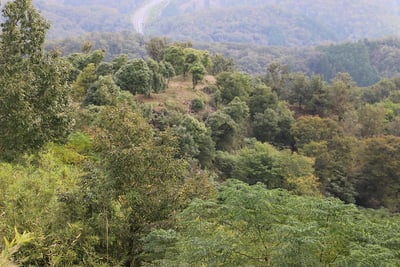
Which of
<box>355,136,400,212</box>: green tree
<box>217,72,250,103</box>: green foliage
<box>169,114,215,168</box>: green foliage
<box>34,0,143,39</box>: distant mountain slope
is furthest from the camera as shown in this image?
<box>34,0,143,39</box>: distant mountain slope

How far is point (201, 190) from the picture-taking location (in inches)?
329

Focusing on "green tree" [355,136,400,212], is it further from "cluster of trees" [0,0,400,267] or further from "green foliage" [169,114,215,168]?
"cluster of trees" [0,0,400,267]

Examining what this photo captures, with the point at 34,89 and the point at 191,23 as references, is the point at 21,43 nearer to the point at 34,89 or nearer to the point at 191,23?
the point at 34,89

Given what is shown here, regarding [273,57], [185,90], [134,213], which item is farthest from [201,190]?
[273,57]

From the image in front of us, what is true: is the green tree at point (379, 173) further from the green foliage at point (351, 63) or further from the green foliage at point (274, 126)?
the green foliage at point (351, 63)

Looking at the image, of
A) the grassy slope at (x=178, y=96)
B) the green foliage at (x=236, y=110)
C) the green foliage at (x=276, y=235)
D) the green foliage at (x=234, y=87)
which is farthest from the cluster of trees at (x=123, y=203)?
the green foliage at (x=234, y=87)

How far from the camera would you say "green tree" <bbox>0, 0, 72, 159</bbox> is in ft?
27.2

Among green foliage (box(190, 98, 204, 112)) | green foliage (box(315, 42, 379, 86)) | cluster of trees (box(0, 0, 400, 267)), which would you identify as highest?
cluster of trees (box(0, 0, 400, 267))

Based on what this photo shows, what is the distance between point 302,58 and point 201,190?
108 m

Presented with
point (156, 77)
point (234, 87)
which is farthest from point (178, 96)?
point (234, 87)

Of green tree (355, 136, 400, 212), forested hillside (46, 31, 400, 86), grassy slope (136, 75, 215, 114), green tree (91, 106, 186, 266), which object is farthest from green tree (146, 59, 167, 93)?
forested hillside (46, 31, 400, 86)

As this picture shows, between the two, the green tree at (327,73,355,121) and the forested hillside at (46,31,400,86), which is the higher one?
the green tree at (327,73,355,121)

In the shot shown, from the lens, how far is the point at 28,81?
8430mm

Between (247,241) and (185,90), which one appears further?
(185,90)
